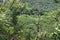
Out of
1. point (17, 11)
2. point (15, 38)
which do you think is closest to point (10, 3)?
point (17, 11)

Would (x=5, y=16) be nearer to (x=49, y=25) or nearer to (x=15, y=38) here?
(x=15, y=38)

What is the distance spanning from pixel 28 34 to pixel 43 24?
0.33m

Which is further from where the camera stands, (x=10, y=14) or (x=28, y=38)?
(x=10, y=14)

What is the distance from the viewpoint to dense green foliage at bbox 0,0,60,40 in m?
2.28

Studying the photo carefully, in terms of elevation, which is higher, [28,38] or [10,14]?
[10,14]

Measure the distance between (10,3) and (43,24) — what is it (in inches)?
20.0

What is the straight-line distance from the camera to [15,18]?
248 centimetres

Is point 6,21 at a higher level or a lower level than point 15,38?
higher

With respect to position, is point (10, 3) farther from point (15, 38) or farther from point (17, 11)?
point (15, 38)

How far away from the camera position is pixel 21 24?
2.43m

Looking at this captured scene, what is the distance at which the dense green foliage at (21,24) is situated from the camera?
2277 mm

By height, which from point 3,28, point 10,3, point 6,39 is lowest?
point 6,39

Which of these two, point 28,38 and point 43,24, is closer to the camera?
point 28,38

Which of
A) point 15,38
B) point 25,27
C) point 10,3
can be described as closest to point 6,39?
point 15,38
